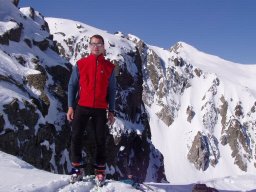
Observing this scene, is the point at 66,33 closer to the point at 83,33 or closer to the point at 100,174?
the point at 83,33

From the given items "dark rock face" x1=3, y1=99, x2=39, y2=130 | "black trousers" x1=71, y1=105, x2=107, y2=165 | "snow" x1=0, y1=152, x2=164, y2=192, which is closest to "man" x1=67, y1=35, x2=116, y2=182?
"black trousers" x1=71, y1=105, x2=107, y2=165

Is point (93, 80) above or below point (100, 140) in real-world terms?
above

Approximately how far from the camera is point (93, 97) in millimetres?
9289

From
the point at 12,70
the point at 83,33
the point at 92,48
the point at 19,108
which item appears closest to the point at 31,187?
the point at 92,48

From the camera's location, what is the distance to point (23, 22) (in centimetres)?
8500

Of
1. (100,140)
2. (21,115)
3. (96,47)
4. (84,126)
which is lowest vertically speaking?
(100,140)

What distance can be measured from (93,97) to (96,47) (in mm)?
1165

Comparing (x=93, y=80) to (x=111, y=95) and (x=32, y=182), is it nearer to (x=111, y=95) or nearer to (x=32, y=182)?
(x=111, y=95)

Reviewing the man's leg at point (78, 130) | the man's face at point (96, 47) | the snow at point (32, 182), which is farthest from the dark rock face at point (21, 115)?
the man's face at point (96, 47)

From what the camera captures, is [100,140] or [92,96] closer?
[92,96]

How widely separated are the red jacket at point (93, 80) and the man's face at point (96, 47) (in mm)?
111

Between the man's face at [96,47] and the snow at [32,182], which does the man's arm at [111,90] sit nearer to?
the man's face at [96,47]

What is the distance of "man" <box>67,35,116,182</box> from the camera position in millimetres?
9266

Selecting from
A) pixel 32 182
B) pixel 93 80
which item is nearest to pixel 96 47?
pixel 93 80
